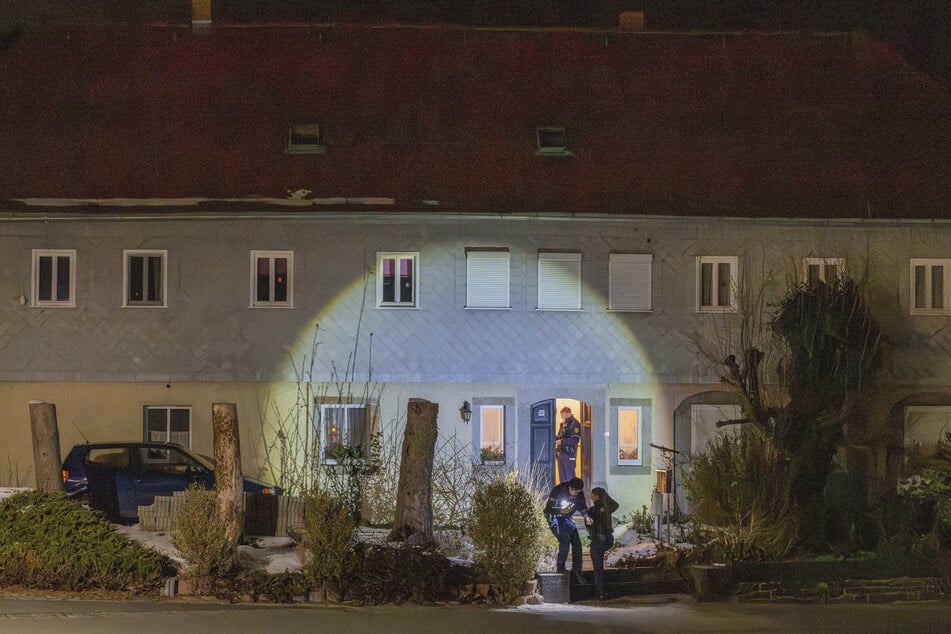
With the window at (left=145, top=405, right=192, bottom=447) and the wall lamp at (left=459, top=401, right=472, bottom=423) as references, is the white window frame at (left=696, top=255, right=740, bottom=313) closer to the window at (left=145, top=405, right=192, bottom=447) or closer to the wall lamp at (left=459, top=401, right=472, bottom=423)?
the wall lamp at (left=459, top=401, right=472, bottom=423)

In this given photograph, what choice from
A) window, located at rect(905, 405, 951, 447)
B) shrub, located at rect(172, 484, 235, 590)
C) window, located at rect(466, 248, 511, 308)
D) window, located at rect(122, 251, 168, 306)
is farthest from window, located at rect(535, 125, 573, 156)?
shrub, located at rect(172, 484, 235, 590)

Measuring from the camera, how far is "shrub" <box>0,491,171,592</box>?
1510cm

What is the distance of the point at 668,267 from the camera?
80.5 feet

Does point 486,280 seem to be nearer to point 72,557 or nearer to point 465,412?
point 465,412

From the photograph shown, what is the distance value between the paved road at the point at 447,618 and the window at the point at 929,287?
10.5 m

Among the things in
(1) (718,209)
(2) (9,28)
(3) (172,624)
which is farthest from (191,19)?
(3) (172,624)

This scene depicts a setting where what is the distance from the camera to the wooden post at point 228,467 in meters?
16.3

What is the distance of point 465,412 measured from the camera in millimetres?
24016

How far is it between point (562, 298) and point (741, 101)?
734cm

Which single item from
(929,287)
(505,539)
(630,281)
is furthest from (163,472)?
(929,287)

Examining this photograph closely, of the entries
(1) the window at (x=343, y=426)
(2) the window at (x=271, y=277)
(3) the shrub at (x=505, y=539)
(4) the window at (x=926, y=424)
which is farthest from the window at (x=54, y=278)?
(4) the window at (x=926, y=424)

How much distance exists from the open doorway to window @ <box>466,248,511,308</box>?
2463mm

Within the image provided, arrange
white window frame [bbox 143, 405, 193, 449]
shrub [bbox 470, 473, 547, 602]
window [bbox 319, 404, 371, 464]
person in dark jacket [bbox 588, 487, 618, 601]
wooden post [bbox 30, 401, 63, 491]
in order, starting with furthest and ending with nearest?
white window frame [bbox 143, 405, 193, 449] < window [bbox 319, 404, 371, 464] < wooden post [bbox 30, 401, 63, 491] < person in dark jacket [bbox 588, 487, 618, 601] < shrub [bbox 470, 473, 547, 602]

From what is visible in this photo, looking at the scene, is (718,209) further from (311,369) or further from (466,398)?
(311,369)
